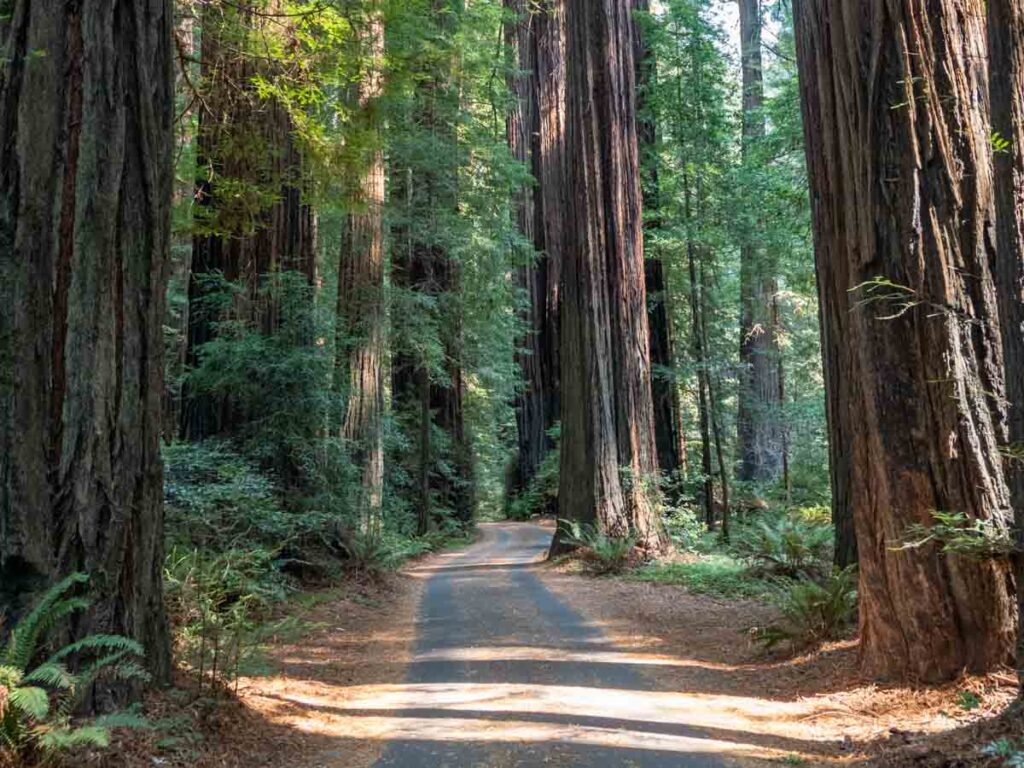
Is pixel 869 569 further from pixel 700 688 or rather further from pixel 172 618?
pixel 172 618

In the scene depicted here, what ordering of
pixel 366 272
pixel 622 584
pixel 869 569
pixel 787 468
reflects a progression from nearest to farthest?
pixel 869 569 < pixel 622 584 < pixel 366 272 < pixel 787 468

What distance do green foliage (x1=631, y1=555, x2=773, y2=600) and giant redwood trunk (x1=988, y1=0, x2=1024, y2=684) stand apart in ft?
17.6

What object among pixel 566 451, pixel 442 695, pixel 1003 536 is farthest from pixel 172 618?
pixel 566 451

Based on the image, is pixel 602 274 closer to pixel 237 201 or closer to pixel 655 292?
pixel 655 292

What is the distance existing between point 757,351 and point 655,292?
15.1 ft

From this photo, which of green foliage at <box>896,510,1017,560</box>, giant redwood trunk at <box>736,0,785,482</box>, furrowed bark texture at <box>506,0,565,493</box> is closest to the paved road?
green foliage at <box>896,510,1017,560</box>

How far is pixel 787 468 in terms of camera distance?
19.7m

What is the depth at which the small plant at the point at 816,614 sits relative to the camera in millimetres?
6691

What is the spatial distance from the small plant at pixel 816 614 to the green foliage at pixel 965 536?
1.59 metres

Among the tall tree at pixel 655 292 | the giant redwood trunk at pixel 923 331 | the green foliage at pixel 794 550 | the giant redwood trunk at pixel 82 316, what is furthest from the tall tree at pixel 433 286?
the giant redwood trunk at pixel 82 316

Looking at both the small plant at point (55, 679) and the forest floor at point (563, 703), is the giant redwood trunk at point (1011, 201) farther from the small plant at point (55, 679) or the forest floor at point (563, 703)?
the small plant at point (55, 679)

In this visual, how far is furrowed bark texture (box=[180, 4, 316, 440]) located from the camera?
936 cm

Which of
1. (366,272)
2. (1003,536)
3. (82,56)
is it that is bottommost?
(1003,536)

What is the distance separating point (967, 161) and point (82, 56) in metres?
5.44
